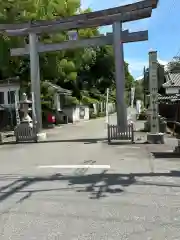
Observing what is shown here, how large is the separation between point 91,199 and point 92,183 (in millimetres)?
1430

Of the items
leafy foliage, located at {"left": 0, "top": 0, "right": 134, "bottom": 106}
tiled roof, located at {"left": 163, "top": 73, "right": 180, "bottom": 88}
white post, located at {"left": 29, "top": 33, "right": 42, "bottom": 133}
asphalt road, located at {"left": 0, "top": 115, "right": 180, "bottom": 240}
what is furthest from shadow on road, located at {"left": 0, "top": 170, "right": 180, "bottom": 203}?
tiled roof, located at {"left": 163, "top": 73, "right": 180, "bottom": 88}

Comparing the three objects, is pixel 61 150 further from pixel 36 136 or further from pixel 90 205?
pixel 90 205

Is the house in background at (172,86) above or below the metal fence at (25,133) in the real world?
above

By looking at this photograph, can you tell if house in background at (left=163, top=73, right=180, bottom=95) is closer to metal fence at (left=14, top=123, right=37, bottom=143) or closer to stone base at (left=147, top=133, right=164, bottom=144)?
stone base at (left=147, top=133, right=164, bottom=144)

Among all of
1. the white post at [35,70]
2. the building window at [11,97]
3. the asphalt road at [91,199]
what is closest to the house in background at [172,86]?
the building window at [11,97]

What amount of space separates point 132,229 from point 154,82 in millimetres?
11553

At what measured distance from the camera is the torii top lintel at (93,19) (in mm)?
16531

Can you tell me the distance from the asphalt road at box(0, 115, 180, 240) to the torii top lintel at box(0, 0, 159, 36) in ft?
25.2

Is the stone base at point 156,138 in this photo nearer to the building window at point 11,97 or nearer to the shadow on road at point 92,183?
the shadow on road at point 92,183

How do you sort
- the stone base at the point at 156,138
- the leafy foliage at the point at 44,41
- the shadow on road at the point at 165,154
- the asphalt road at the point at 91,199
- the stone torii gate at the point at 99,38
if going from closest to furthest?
the asphalt road at the point at 91,199 < the shadow on road at the point at 165,154 < the stone base at the point at 156,138 < the stone torii gate at the point at 99,38 < the leafy foliage at the point at 44,41

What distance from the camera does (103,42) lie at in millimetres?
18203

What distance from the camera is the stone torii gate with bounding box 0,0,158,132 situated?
1686 cm

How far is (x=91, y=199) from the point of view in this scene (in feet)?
21.6

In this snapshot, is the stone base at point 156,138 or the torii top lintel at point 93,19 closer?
the stone base at point 156,138
